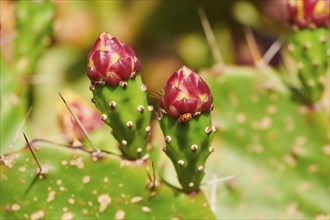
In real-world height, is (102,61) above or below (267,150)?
above

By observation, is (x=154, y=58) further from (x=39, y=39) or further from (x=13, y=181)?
(x=13, y=181)

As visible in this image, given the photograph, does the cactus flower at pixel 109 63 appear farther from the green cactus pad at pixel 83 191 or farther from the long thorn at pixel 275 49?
the long thorn at pixel 275 49

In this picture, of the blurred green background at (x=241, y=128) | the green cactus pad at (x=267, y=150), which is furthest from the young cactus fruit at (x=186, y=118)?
the green cactus pad at (x=267, y=150)

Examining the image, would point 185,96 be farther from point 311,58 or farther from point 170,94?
point 311,58

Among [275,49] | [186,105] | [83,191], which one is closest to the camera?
[186,105]

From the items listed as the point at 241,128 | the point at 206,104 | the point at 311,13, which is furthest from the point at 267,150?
the point at 206,104

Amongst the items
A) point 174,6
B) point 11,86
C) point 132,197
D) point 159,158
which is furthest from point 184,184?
point 174,6
